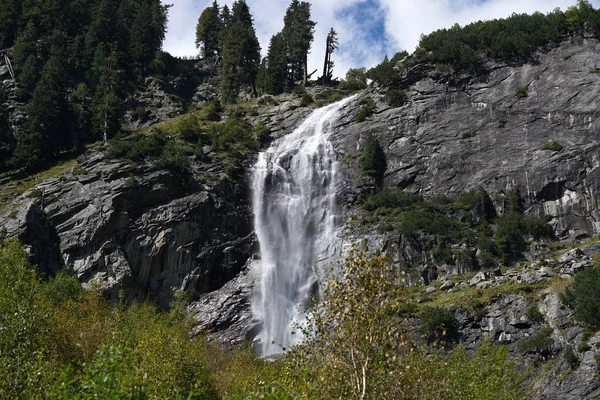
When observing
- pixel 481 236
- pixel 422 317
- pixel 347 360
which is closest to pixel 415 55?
pixel 481 236

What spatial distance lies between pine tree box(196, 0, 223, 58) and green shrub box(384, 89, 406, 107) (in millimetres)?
48197

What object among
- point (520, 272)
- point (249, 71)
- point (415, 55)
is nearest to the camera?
point (520, 272)

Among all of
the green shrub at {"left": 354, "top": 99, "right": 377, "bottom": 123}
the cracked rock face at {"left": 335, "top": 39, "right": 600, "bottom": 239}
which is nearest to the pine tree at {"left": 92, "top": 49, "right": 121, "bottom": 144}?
the cracked rock face at {"left": 335, "top": 39, "right": 600, "bottom": 239}

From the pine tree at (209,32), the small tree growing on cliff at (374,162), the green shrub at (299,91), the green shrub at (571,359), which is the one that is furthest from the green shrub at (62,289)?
the pine tree at (209,32)

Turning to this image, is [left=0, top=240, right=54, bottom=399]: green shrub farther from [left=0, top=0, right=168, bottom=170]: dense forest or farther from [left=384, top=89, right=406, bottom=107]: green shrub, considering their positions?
[left=384, top=89, right=406, bottom=107]: green shrub

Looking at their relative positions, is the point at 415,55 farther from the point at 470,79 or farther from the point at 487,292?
the point at 487,292

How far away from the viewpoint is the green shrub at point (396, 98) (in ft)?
216

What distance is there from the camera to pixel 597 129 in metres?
53.9

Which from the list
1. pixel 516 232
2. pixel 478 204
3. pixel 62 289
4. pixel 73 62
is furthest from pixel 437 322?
pixel 73 62

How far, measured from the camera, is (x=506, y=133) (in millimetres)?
58469

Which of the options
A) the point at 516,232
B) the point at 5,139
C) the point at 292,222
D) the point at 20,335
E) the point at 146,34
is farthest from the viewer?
the point at 146,34

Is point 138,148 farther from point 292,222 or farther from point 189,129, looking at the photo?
point 292,222

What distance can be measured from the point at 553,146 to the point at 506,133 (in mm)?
5084

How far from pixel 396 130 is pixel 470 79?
33.5 feet
